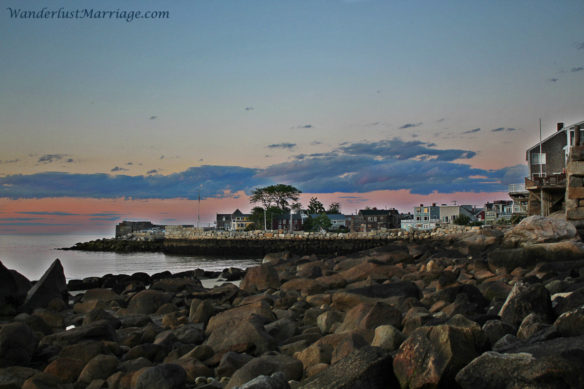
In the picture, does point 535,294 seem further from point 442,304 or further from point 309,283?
point 309,283

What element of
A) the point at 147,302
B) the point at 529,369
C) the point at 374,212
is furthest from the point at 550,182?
the point at 374,212

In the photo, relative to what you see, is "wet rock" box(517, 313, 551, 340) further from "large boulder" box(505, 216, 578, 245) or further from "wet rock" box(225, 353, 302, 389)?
"large boulder" box(505, 216, 578, 245)

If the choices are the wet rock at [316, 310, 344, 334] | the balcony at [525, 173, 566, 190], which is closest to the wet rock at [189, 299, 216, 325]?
the wet rock at [316, 310, 344, 334]

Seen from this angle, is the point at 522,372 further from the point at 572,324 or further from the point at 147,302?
the point at 147,302

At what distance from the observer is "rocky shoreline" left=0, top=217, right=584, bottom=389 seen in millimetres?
3498

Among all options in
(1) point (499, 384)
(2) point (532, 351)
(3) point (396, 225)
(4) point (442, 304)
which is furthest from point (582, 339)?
(3) point (396, 225)

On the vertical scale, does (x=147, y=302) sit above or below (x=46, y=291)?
below

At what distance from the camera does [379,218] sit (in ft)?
340

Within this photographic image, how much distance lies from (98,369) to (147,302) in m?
4.06

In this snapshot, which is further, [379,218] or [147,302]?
[379,218]

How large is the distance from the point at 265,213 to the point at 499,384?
3202 inches

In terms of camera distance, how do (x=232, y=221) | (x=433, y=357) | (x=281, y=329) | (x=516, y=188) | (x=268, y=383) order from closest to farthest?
(x=433, y=357) < (x=268, y=383) < (x=281, y=329) < (x=516, y=188) < (x=232, y=221)

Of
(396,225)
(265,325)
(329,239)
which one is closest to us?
(265,325)

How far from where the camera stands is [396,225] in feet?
344
